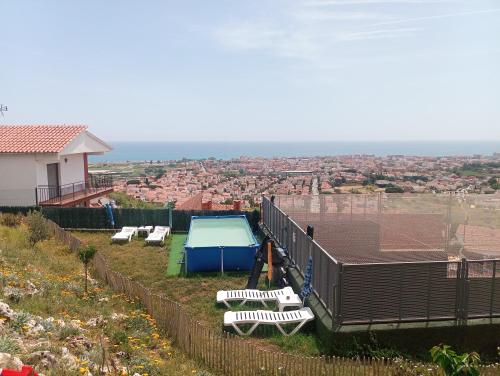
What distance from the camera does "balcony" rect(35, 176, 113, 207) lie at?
2344cm

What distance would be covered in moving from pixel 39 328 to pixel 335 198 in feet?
38.8

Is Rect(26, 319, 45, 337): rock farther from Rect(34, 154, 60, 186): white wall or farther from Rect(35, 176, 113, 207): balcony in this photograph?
Rect(34, 154, 60, 186): white wall

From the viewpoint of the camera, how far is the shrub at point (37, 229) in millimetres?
15666

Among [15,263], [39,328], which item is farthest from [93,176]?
[39,328]

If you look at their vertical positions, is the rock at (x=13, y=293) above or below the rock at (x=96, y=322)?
above

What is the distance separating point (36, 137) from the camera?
25141mm

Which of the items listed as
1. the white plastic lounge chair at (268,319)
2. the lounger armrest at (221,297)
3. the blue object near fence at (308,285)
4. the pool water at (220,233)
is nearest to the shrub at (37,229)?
the pool water at (220,233)

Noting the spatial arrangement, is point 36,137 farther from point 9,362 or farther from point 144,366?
point 9,362

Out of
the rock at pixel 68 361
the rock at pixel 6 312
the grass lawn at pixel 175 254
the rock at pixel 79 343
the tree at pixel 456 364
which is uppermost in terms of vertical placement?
the tree at pixel 456 364

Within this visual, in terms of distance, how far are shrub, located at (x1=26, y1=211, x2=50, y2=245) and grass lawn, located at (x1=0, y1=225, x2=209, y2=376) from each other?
8.48 feet

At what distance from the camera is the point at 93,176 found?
29.6 m

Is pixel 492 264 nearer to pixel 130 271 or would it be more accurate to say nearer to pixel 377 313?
pixel 377 313

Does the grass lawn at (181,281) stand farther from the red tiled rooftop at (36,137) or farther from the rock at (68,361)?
the red tiled rooftop at (36,137)

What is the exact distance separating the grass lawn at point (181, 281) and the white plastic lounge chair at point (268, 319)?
7.9 inches
